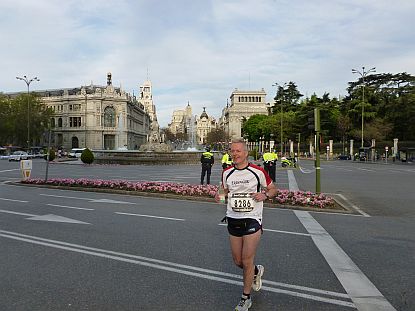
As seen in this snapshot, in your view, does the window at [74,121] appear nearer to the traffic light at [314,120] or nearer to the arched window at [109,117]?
A: the arched window at [109,117]

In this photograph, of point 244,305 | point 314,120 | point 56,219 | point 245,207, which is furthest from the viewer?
point 314,120

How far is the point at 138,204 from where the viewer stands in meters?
12.5

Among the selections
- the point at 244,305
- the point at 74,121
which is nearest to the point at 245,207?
the point at 244,305

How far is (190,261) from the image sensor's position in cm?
596

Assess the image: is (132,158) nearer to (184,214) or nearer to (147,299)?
(184,214)

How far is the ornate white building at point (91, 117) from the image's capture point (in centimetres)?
11869

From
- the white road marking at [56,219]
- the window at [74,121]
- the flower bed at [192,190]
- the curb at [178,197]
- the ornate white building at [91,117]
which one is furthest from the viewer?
the window at [74,121]

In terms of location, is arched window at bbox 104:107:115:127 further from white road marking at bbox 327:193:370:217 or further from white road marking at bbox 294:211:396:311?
white road marking at bbox 294:211:396:311

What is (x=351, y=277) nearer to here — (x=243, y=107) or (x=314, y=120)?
(x=314, y=120)

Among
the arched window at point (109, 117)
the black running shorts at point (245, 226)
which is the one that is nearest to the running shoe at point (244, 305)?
the black running shorts at point (245, 226)

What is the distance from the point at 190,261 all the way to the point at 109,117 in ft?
397

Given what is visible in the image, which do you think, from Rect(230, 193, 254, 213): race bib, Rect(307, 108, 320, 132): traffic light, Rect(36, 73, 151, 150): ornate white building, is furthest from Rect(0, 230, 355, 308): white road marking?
Rect(36, 73, 151, 150): ornate white building

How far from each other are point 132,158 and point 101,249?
38366 millimetres

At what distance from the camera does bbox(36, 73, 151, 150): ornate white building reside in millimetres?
118688
